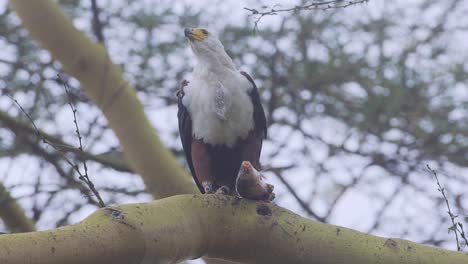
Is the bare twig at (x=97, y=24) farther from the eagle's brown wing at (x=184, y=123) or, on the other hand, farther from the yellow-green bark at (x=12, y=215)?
the eagle's brown wing at (x=184, y=123)

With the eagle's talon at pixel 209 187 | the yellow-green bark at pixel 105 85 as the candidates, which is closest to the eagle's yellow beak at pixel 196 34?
the eagle's talon at pixel 209 187

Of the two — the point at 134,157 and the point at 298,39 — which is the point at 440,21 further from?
the point at 134,157

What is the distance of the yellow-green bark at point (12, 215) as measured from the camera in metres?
5.00

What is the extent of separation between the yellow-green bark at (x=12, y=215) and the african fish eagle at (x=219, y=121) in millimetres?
1352

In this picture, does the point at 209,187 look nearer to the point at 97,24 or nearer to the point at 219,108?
the point at 219,108

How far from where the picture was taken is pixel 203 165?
4184 millimetres

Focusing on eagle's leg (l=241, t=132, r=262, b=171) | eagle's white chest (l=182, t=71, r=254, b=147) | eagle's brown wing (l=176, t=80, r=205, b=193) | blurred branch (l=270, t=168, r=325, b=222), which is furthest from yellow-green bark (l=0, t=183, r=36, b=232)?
blurred branch (l=270, t=168, r=325, b=222)

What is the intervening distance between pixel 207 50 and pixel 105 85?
1180 millimetres

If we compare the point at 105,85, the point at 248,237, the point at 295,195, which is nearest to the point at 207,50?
the point at 105,85

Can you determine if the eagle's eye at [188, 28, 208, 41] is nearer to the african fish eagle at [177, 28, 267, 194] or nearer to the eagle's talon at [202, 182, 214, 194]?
the african fish eagle at [177, 28, 267, 194]

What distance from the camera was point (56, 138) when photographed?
→ 5.69 meters

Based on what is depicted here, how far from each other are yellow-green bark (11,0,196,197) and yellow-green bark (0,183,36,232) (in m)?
0.75

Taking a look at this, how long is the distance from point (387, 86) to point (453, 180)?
0.89 m

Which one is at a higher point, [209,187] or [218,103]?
[218,103]
